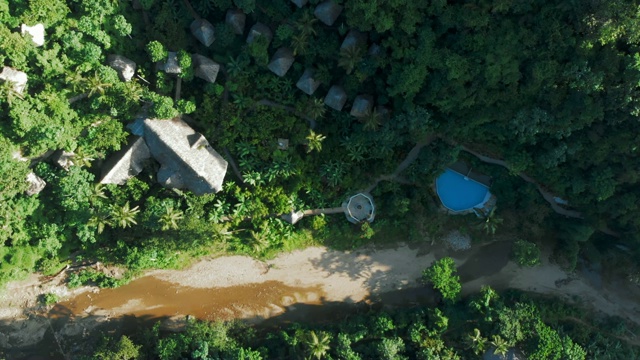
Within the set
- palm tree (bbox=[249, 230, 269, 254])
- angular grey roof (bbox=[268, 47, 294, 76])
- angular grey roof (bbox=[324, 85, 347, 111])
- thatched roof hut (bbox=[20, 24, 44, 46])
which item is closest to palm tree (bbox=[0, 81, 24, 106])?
thatched roof hut (bbox=[20, 24, 44, 46])

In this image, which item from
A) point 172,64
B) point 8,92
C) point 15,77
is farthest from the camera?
point 172,64

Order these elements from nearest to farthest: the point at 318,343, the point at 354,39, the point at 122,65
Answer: the point at 354,39, the point at 122,65, the point at 318,343

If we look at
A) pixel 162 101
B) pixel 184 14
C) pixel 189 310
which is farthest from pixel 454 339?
pixel 184 14

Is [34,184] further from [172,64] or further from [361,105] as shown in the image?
[361,105]

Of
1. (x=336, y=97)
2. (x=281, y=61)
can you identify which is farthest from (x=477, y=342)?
(x=281, y=61)

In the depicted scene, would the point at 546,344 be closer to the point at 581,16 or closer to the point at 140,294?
the point at 581,16

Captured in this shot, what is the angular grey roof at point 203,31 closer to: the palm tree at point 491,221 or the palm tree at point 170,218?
the palm tree at point 170,218

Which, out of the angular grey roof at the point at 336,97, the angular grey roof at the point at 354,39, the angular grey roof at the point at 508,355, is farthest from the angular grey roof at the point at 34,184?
the angular grey roof at the point at 508,355

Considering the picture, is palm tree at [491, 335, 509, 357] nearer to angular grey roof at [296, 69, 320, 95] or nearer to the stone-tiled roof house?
angular grey roof at [296, 69, 320, 95]
